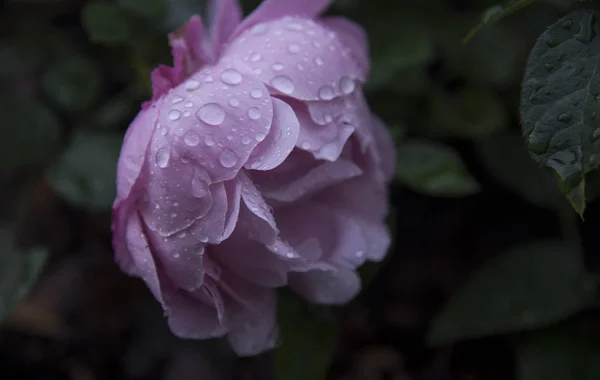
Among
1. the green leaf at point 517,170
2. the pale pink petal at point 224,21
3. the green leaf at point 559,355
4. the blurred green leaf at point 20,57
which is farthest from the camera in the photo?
the blurred green leaf at point 20,57

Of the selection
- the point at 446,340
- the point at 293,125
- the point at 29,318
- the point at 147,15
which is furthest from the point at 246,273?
the point at 29,318

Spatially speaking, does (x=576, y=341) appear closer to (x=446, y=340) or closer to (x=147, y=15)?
(x=446, y=340)

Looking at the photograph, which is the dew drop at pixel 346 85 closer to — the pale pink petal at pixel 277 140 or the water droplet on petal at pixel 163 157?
the pale pink petal at pixel 277 140

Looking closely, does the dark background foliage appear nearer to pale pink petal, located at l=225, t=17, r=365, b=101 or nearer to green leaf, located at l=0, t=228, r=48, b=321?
green leaf, located at l=0, t=228, r=48, b=321

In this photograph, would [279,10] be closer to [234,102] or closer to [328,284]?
[234,102]

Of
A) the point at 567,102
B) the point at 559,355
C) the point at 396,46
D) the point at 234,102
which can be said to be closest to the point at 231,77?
the point at 234,102

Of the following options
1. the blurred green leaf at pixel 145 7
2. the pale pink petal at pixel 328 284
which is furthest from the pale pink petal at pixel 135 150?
the blurred green leaf at pixel 145 7
